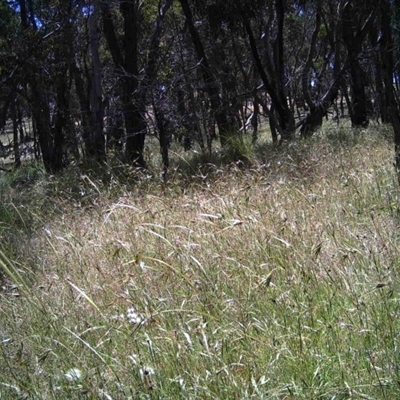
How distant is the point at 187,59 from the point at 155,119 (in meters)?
3.55

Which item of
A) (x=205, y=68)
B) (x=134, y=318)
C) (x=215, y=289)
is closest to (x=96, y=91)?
(x=205, y=68)

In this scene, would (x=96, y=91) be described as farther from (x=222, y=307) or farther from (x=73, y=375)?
(x=73, y=375)

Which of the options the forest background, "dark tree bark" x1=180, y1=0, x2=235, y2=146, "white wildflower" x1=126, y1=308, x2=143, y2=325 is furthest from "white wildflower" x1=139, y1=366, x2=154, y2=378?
"dark tree bark" x1=180, y1=0, x2=235, y2=146

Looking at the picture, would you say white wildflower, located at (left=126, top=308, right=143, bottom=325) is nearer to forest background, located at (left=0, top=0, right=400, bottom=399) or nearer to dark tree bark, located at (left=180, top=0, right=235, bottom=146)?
forest background, located at (left=0, top=0, right=400, bottom=399)

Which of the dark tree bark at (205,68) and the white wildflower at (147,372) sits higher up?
the dark tree bark at (205,68)

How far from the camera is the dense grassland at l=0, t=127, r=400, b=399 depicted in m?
1.87

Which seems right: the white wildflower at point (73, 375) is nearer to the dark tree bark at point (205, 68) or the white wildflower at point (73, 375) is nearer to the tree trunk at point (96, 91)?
the tree trunk at point (96, 91)

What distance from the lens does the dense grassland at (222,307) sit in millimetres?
1874

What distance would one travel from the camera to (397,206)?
342cm

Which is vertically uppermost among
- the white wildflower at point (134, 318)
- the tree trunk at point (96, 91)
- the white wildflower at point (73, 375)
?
the tree trunk at point (96, 91)

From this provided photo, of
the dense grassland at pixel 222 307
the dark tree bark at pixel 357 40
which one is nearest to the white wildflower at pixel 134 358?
the dense grassland at pixel 222 307

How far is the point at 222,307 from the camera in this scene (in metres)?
2.38

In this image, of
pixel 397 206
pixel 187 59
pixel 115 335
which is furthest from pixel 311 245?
pixel 187 59

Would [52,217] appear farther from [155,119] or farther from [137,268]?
[155,119]
